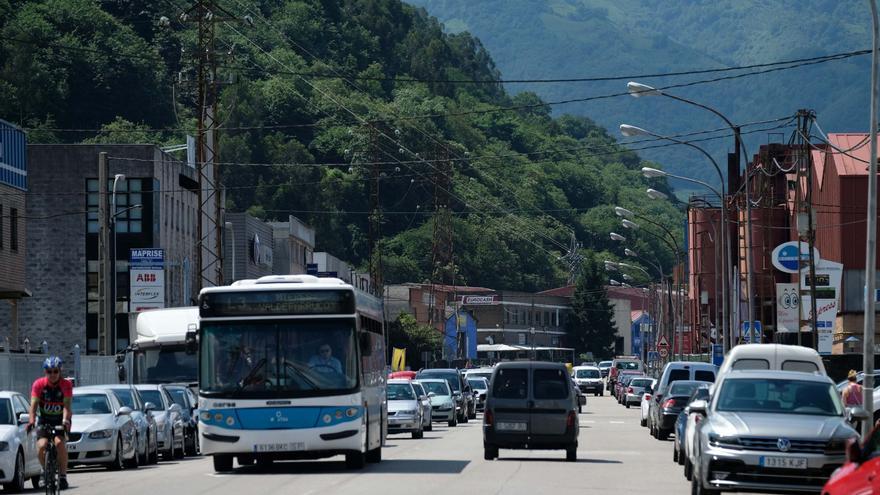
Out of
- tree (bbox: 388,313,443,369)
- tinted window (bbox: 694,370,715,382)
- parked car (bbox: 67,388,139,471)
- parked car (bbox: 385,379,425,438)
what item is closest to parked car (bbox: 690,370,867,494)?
parked car (bbox: 67,388,139,471)

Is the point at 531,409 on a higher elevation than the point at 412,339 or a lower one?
higher

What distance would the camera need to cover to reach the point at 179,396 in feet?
118

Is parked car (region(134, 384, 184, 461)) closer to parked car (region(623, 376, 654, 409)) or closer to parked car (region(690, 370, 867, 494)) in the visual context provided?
parked car (region(690, 370, 867, 494))

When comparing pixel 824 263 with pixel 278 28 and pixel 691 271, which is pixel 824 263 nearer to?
pixel 691 271

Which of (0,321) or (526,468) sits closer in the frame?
(526,468)

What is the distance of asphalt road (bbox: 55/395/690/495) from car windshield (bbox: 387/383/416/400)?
5618 mm

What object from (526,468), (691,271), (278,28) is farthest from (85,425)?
(278,28)

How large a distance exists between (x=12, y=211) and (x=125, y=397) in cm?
2255

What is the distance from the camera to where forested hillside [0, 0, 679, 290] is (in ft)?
373

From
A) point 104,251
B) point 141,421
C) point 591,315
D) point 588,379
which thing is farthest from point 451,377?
point 591,315

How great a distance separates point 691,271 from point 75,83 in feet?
145

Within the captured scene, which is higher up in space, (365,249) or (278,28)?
(278,28)

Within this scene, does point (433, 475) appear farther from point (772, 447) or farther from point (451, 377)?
point (451, 377)

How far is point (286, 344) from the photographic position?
82.1 ft
